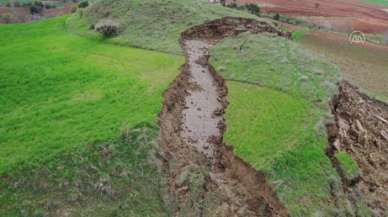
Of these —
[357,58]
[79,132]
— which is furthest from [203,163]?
[357,58]

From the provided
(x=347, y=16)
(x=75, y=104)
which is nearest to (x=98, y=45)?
(x=75, y=104)

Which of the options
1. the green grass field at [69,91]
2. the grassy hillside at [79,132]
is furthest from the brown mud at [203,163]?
the green grass field at [69,91]

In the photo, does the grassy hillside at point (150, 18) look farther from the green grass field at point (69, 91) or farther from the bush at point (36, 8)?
the bush at point (36, 8)

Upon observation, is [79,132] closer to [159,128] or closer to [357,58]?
[159,128]

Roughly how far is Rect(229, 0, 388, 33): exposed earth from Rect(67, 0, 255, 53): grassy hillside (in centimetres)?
2010

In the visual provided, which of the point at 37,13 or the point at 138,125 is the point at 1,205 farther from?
the point at 37,13

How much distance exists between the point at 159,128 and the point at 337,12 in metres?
45.9

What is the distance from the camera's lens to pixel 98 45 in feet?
86.8

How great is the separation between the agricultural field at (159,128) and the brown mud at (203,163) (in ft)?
0.16

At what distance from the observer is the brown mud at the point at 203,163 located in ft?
46.3

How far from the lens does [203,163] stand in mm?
15773

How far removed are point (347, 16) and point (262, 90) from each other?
37555mm

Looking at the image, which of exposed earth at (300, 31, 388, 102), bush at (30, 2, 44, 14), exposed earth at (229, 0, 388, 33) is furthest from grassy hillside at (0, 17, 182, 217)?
exposed earth at (229, 0, 388, 33)

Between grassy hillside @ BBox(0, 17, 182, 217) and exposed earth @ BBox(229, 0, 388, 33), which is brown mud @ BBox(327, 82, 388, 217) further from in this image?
exposed earth @ BBox(229, 0, 388, 33)
